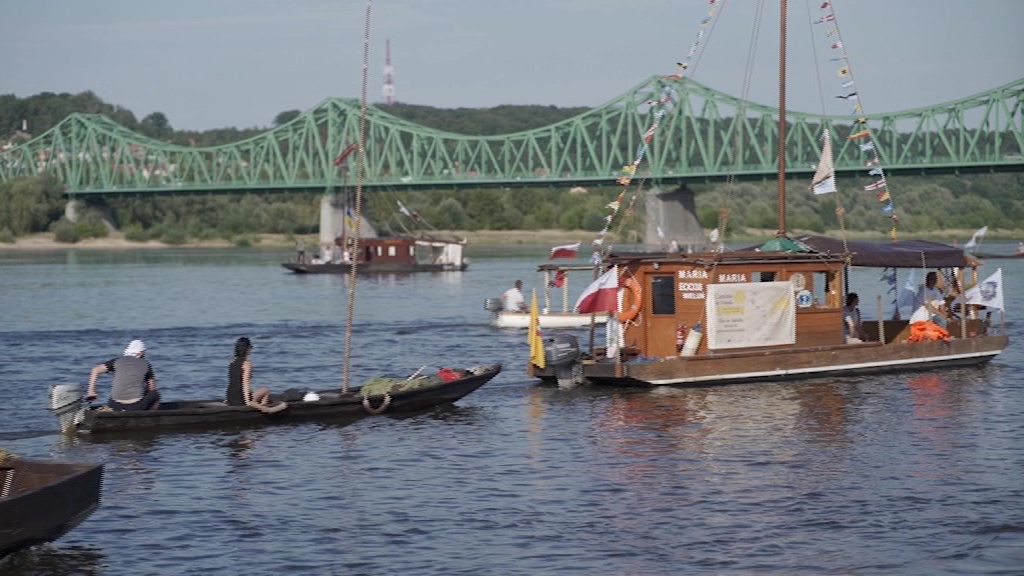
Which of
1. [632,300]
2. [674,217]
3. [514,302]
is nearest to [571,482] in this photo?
[632,300]

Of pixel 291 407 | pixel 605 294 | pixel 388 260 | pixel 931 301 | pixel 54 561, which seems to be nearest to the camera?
pixel 54 561

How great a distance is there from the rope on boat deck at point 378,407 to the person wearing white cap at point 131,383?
11.3 ft

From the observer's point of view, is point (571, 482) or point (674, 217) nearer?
point (571, 482)

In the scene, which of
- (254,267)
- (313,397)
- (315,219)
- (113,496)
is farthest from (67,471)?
(315,219)

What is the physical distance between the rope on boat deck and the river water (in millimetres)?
243

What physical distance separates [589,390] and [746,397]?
9.86 ft

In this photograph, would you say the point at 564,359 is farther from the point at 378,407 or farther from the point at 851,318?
the point at 851,318

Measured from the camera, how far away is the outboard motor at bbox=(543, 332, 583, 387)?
30328 millimetres

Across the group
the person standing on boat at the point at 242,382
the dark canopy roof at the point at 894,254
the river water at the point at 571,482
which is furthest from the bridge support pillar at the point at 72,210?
the person standing on boat at the point at 242,382

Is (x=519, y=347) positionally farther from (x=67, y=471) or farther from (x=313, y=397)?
(x=67, y=471)

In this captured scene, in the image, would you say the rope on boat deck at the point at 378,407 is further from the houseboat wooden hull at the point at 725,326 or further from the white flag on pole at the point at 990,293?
the white flag on pole at the point at 990,293

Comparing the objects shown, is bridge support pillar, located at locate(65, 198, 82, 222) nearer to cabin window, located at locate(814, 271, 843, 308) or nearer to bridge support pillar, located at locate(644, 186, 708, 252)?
bridge support pillar, located at locate(644, 186, 708, 252)

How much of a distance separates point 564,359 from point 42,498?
1499 cm

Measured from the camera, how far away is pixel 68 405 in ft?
80.3
